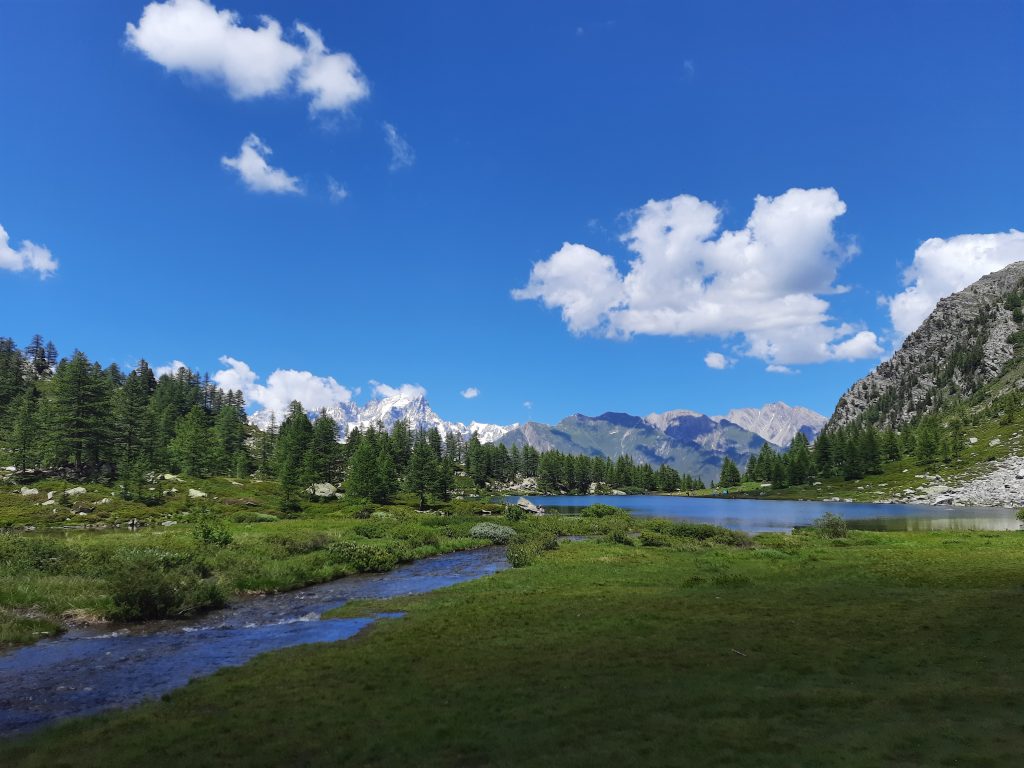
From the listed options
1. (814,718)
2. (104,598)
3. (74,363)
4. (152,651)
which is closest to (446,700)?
(814,718)

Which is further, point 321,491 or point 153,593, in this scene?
point 321,491

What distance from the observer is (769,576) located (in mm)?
40188

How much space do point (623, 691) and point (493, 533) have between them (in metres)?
58.2

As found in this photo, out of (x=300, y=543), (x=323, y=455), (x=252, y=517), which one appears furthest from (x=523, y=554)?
(x=323, y=455)

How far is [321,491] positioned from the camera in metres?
125

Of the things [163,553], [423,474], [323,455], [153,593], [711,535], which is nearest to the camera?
[153,593]

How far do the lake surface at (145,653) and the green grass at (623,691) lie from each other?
215 cm

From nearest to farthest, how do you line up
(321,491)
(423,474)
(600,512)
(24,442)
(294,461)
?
(600,512) → (24,442) → (321,491) → (294,461) → (423,474)

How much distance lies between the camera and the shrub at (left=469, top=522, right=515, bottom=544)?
72625 mm

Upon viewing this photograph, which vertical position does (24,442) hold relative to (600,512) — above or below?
above

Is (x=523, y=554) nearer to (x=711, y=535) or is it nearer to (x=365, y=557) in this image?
(x=365, y=557)

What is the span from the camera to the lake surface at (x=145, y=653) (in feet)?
62.4

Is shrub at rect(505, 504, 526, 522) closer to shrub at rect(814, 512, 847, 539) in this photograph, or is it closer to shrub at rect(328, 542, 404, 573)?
shrub at rect(328, 542, 404, 573)

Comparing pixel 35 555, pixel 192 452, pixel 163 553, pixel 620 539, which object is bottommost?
pixel 620 539
